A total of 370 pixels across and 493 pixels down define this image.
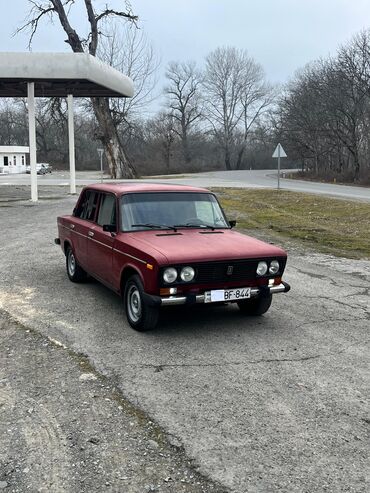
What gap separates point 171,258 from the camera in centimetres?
520

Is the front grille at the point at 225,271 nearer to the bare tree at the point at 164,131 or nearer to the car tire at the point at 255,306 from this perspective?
the car tire at the point at 255,306

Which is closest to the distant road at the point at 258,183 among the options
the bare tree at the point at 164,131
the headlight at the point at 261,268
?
the headlight at the point at 261,268

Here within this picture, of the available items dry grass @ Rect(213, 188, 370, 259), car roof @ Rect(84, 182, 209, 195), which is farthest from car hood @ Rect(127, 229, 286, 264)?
dry grass @ Rect(213, 188, 370, 259)

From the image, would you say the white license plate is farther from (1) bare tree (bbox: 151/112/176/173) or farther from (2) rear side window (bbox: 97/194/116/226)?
(1) bare tree (bbox: 151/112/176/173)

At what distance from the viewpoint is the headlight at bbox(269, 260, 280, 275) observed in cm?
580

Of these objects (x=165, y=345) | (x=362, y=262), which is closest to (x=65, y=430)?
(x=165, y=345)

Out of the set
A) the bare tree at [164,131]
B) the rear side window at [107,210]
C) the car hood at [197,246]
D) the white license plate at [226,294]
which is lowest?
the white license plate at [226,294]

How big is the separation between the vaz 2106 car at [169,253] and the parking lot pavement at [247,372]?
16.3 inches

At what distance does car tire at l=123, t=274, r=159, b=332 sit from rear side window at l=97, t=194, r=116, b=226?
109 cm

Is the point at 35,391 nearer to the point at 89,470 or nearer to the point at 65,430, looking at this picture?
the point at 65,430

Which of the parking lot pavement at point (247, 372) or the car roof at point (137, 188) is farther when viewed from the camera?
the car roof at point (137, 188)

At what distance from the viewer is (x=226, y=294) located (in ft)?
18.1

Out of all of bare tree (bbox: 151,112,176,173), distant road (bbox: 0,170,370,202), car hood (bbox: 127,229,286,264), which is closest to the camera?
car hood (bbox: 127,229,286,264)

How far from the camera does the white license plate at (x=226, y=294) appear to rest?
5.40 metres
